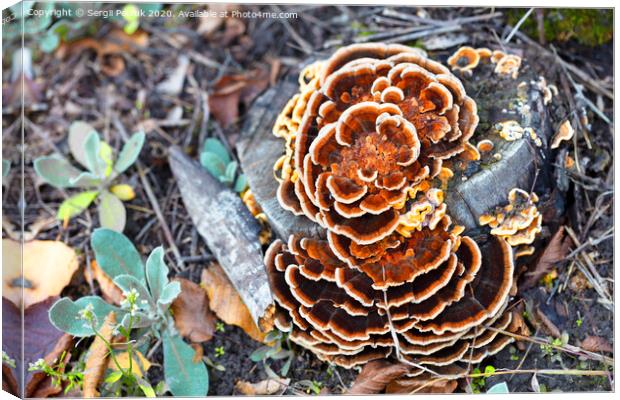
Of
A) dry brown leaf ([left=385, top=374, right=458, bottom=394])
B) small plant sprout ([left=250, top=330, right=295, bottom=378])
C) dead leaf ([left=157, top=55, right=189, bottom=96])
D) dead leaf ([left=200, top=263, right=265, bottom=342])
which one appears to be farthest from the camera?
dead leaf ([left=157, top=55, right=189, bottom=96])

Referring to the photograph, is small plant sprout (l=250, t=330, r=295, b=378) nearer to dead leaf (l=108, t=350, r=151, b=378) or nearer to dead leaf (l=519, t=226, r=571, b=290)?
dead leaf (l=108, t=350, r=151, b=378)

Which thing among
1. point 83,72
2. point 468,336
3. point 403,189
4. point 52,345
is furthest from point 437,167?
point 83,72

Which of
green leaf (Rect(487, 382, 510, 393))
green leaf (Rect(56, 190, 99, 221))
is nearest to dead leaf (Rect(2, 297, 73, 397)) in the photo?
green leaf (Rect(56, 190, 99, 221))

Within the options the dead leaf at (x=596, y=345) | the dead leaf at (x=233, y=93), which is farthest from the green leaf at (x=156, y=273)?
the dead leaf at (x=596, y=345)

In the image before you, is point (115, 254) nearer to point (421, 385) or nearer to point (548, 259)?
point (421, 385)

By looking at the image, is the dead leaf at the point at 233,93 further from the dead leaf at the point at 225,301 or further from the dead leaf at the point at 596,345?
the dead leaf at the point at 596,345

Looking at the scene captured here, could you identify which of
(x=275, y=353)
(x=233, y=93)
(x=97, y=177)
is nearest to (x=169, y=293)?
(x=275, y=353)
